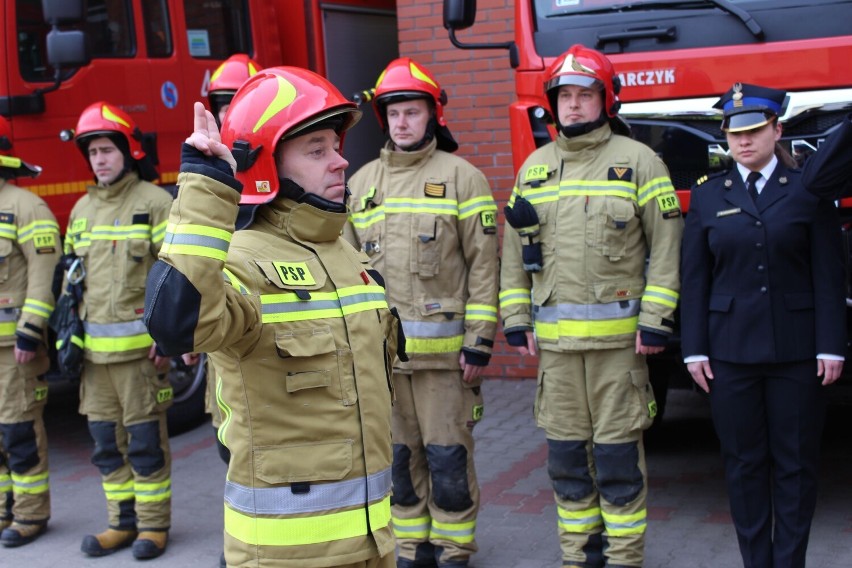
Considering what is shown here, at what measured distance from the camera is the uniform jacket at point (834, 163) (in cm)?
400

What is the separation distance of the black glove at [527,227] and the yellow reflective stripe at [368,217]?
1.93ft

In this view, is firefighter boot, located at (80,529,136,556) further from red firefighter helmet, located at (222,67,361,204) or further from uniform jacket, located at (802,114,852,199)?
uniform jacket, located at (802,114,852,199)

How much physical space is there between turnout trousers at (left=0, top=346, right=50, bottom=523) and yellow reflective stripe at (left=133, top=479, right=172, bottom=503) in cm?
63

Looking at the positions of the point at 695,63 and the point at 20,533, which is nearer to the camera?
the point at 695,63

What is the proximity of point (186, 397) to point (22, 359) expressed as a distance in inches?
78.3

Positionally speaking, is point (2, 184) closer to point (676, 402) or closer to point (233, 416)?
point (233, 416)

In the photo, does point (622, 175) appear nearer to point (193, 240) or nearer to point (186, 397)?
point (193, 240)

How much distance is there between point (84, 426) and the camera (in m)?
8.07

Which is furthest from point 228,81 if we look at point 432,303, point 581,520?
point 581,520

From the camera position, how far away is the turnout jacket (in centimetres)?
271

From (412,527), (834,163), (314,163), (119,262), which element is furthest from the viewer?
(119,262)

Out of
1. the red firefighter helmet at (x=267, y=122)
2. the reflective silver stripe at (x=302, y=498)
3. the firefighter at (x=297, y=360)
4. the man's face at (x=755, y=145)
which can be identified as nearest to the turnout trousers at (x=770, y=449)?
the man's face at (x=755, y=145)

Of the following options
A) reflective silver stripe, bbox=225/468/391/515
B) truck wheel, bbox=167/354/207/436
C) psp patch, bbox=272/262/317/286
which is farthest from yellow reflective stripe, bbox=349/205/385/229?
truck wheel, bbox=167/354/207/436

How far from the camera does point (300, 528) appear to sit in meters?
2.75
